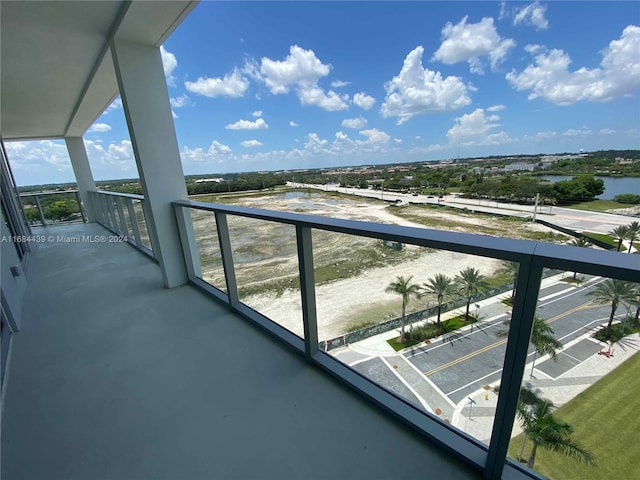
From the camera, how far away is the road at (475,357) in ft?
2.70

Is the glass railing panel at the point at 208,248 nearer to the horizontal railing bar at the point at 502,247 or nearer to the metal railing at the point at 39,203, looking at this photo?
the horizontal railing bar at the point at 502,247

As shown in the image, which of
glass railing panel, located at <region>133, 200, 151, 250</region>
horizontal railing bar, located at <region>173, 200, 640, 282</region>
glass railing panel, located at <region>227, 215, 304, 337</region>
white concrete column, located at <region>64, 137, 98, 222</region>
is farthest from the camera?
white concrete column, located at <region>64, 137, 98, 222</region>

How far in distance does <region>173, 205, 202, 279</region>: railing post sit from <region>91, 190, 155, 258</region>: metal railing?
0.82 m

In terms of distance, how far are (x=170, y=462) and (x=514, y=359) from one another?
59.1 inches

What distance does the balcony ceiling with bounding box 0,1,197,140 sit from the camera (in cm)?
218

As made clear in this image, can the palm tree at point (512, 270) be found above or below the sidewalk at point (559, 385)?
above

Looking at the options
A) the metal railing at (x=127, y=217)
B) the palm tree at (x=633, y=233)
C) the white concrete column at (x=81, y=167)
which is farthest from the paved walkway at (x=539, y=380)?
the white concrete column at (x=81, y=167)

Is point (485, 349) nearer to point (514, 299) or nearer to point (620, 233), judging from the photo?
point (514, 299)

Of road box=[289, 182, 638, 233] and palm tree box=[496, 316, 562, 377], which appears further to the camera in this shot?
road box=[289, 182, 638, 233]

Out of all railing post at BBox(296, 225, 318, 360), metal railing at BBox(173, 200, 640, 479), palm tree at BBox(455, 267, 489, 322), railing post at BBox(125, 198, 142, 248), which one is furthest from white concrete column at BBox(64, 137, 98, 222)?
palm tree at BBox(455, 267, 489, 322)

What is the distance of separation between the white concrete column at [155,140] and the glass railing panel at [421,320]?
2.29m

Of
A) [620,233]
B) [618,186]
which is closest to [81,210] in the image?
[620,233]

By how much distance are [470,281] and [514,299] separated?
0.23 meters

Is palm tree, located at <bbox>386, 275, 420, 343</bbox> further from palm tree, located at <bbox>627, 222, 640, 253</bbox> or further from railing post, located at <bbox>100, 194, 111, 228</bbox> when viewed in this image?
railing post, located at <bbox>100, 194, 111, 228</bbox>
